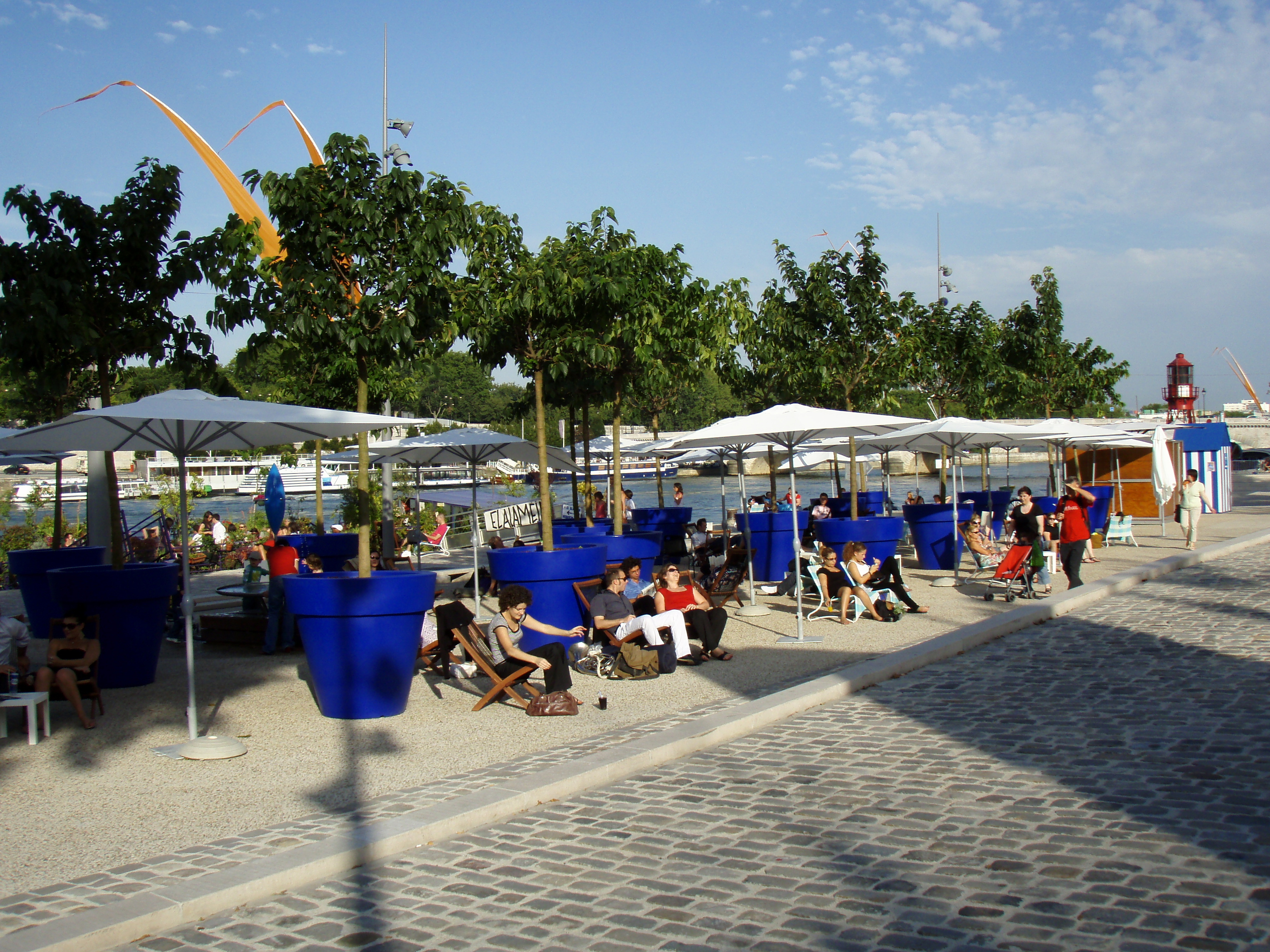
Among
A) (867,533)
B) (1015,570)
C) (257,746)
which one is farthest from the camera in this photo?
(867,533)

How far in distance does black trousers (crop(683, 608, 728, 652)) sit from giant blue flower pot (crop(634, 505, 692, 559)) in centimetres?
792

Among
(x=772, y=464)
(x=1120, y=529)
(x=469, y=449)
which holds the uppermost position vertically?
(x=469, y=449)

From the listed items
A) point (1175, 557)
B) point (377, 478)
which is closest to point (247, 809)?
point (1175, 557)

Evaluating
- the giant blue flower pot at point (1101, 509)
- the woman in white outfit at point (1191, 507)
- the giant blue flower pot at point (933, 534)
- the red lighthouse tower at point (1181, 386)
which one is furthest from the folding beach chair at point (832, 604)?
the red lighthouse tower at point (1181, 386)

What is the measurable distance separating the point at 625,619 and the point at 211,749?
4117 millimetres

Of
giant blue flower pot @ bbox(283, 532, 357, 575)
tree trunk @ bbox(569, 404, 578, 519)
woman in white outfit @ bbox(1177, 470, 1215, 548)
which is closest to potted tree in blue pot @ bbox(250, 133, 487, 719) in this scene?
giant blue flower pot @ bbox(283, 532, 357, 575)

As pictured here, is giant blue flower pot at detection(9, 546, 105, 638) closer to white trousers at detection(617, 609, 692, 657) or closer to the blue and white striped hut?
white trousers at detection(617, 609, 692, 657)

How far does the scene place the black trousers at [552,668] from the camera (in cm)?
804

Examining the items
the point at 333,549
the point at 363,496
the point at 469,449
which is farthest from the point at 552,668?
the point at 469,449

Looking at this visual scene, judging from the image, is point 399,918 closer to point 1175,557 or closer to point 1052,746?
point 1052,746

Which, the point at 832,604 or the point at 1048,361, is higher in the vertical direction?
the point at 1048,361

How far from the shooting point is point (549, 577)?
33.3ft

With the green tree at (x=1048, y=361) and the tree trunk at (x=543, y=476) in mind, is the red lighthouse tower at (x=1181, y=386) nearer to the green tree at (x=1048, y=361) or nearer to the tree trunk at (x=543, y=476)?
the green tree at (x=1048, y=361)

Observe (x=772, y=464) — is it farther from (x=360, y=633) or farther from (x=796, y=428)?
(x=360, y=633)
